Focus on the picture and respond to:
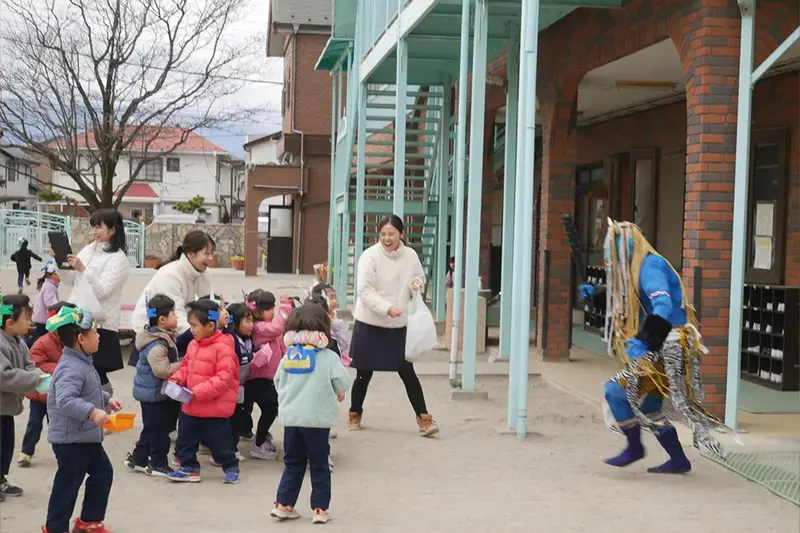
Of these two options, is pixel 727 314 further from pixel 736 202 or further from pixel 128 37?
pixel 128 37

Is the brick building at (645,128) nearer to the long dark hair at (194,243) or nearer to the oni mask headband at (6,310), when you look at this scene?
the long dark hair at (194,243)

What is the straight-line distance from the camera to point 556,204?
12758mm

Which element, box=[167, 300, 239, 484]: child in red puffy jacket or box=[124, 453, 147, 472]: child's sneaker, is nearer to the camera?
box=[167, 300, 239, 484]: child in red puffy jacket

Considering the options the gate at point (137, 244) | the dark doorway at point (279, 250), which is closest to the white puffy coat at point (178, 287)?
the dark doorway at point (279, 250)

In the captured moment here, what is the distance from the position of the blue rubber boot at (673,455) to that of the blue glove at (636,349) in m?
0.56

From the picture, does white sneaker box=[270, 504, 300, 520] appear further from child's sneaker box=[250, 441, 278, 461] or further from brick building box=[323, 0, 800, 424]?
brick building box=[323, 0, 800, 424]

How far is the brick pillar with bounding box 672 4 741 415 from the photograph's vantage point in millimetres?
8422

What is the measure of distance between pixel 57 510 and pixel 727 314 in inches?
218

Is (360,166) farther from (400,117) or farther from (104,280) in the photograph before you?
(104,280)

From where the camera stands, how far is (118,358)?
7.41m

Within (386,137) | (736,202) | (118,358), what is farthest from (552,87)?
(386,137)

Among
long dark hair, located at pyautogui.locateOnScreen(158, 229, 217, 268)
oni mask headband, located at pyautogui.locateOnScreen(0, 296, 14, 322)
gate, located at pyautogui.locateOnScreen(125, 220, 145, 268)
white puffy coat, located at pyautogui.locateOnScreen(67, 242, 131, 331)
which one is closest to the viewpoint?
oni mask headband, located at pyautogui.locateOnScreen(0, 296, 14, 322)

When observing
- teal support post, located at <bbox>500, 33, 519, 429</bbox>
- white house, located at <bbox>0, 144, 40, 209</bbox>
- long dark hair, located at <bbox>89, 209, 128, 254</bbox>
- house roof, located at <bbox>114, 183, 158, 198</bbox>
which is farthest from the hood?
house roof, located at <bbox>114, 183, 158, 198</bbox>

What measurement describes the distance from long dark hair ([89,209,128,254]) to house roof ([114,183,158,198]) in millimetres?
63620
